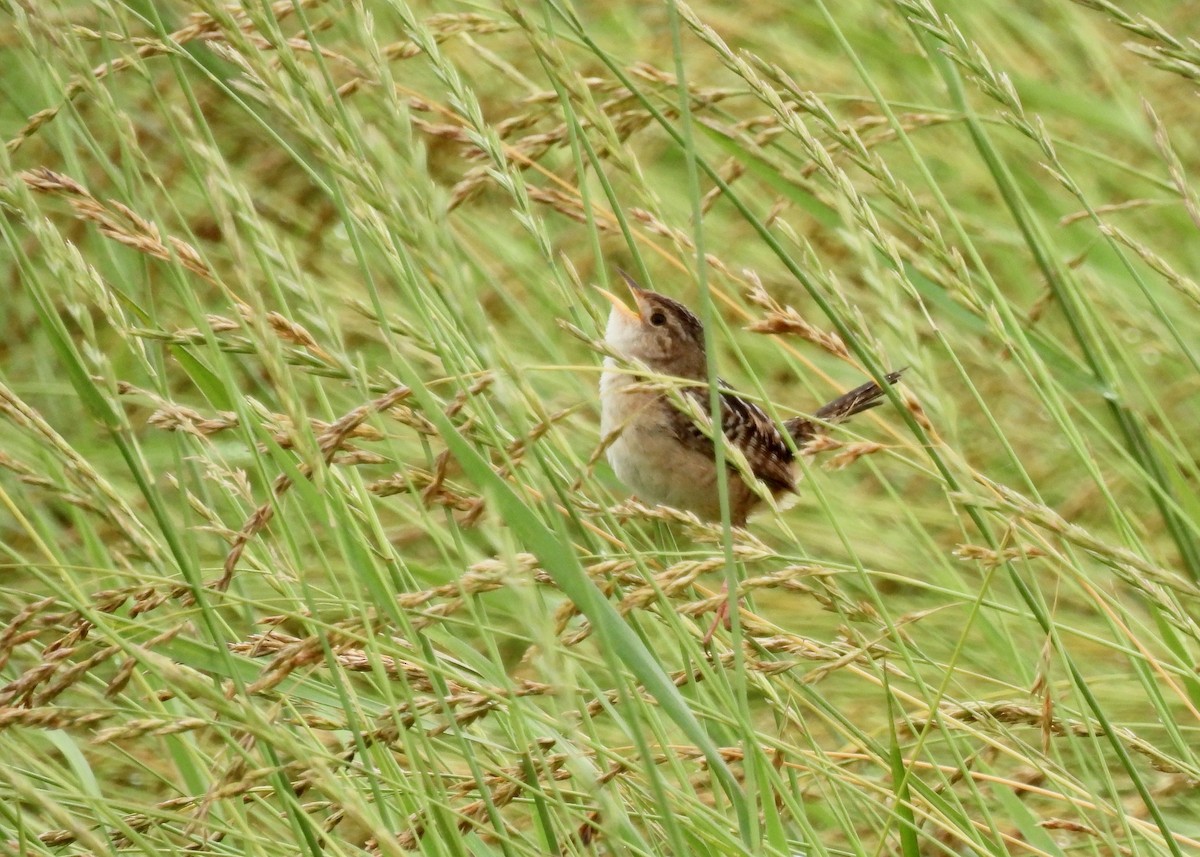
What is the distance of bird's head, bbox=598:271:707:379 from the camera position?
13.7 ft

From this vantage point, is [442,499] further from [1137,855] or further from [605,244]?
[605,244]

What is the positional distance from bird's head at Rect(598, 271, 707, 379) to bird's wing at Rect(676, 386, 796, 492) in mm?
284

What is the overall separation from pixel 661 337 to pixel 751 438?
1.78ft

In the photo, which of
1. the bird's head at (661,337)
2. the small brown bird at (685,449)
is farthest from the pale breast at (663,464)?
the bird's head at (661,337)

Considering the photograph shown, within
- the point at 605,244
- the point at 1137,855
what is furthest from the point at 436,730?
the point at 605,244

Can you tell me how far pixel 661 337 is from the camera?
14.0 feet

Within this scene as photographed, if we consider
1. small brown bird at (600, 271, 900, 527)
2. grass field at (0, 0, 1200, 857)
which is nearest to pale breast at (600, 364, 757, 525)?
small brown bird at (600, 271, 900, 527)

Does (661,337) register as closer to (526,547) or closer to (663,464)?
(663,464)

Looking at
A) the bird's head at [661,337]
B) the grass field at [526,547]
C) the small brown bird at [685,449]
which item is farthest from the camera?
the bird's head at [661,337]

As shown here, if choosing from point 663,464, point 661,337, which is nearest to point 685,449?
point 663,464

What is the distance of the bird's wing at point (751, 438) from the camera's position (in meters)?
3.83

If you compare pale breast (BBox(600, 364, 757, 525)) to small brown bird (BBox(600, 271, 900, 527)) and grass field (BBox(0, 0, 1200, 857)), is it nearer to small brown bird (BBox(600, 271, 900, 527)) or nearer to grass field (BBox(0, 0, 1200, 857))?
small brown bird (BBox(600, 271, 900, 527))

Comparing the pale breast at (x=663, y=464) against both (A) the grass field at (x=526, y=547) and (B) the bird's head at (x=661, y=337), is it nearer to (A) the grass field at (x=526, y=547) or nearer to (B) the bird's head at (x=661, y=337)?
(A) the grass field at (x=526, y=547)

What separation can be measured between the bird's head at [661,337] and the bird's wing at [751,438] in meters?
0.28
